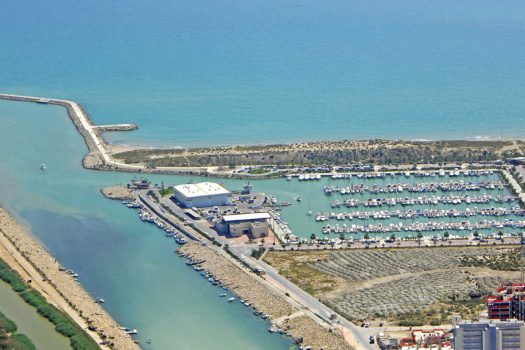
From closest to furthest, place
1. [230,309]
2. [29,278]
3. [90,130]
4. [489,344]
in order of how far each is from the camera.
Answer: [489,344] → [230,309] → [29,278] → [90,130]

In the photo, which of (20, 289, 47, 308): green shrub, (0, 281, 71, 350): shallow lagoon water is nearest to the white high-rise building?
(0, 281, 71, 350): shallow lagoon water

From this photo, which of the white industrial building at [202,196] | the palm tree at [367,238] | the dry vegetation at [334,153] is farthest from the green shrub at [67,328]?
the dry vegetation at [334,153]

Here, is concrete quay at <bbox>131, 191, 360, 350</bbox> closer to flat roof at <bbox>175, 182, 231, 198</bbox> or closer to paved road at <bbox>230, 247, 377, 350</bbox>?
paved road at <bbox>230, 247, 377, 350</bbox>

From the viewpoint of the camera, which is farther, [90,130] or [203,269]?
[90,130]

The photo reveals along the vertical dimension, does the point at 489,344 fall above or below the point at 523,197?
below

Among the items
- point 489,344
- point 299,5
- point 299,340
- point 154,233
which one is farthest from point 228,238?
point 299,5

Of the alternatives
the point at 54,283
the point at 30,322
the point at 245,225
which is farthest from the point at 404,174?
the point at 30,322

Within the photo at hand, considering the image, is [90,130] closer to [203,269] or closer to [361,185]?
[361,185]
